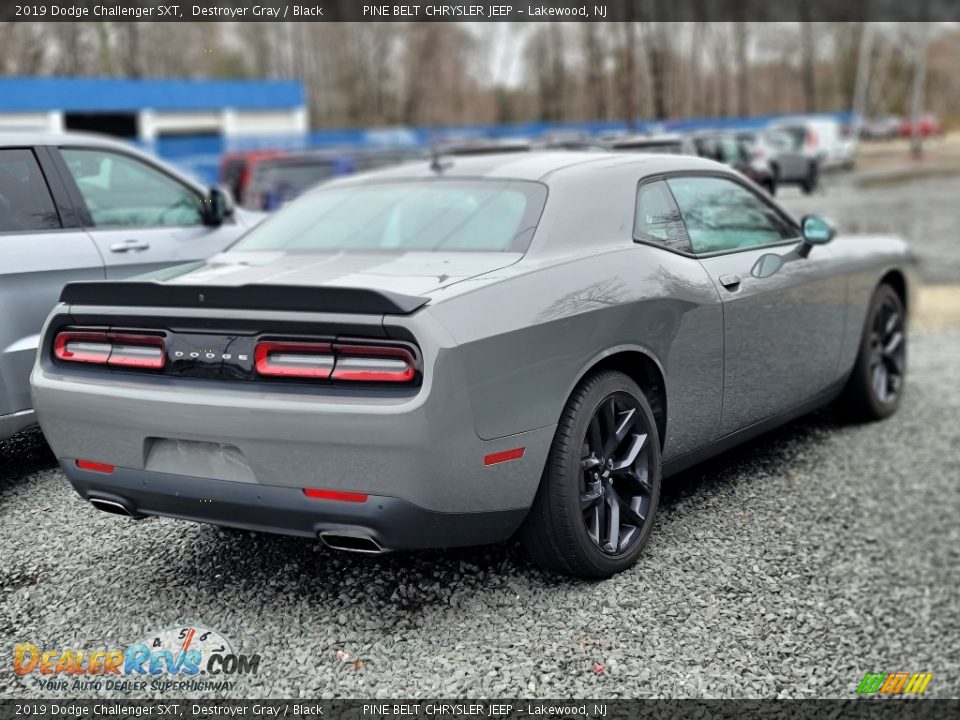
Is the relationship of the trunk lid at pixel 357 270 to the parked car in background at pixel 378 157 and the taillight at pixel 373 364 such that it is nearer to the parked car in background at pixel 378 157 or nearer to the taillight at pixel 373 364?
the taillight at pixel 373 364

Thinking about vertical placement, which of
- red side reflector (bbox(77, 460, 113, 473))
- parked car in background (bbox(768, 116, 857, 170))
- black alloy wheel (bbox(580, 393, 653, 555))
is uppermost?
red side reflector (bbox(77, 460, 113, 473))

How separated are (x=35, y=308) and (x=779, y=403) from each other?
341 cm

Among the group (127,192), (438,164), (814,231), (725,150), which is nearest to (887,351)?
(814,231)

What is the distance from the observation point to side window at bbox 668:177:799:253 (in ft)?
14.9

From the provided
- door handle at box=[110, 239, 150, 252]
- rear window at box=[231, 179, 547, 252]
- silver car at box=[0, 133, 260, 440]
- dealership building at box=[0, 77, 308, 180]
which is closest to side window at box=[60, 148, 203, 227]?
silver car at box=[0, 133, 260, 440]

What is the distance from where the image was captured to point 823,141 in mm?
40875

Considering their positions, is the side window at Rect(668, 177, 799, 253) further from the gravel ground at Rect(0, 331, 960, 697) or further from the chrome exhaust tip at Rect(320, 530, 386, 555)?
the chrome exhaust tip at Rect(320, 530, 386, 555)

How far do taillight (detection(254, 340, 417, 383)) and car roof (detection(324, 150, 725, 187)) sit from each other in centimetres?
143

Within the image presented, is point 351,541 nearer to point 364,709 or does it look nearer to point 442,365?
point 364,709

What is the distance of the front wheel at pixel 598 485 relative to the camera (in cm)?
352

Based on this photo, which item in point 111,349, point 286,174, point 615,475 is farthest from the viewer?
point 286,174

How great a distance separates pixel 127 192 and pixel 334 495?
301cm

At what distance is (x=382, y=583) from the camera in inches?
149

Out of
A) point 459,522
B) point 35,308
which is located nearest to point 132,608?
Answer: point 459,522
